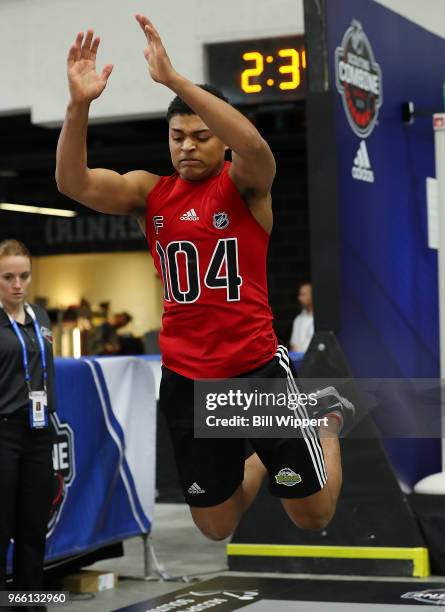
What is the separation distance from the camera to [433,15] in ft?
32.2

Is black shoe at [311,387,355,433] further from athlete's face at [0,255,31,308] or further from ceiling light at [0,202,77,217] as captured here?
ceiling light at [0,202,77,217]

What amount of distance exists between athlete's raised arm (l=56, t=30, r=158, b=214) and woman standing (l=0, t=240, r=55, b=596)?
4.64 feet

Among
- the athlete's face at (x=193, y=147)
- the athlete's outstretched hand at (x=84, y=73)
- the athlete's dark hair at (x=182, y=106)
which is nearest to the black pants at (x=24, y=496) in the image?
the athlete's face at (x=193, y=147)

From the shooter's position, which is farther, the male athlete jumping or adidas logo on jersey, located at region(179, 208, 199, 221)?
adidas logo on jersey, located at region(179, 208, 199, 221)

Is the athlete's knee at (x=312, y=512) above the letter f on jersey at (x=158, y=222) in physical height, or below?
below

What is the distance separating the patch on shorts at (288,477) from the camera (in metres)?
4.39

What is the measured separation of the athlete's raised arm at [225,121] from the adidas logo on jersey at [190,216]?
0.19 m

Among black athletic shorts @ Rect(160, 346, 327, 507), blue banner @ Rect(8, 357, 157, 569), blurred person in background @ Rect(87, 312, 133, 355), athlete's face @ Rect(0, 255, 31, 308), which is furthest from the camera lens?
blurred person in background @ Rect(87, 312, 133, 355)

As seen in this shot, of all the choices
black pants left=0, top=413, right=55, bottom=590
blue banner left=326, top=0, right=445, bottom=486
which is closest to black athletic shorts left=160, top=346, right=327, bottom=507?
black pants left=0, top=413, right=55, bottom=590

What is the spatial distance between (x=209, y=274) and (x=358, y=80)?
10.6ft

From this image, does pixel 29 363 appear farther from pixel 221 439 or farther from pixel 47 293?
pixel 47 293

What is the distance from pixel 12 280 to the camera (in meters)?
5.52

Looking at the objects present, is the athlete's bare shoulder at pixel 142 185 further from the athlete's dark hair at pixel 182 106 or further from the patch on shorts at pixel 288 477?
the patch on shorts at pixel 288 477

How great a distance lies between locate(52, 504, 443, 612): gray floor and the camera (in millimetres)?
5887
